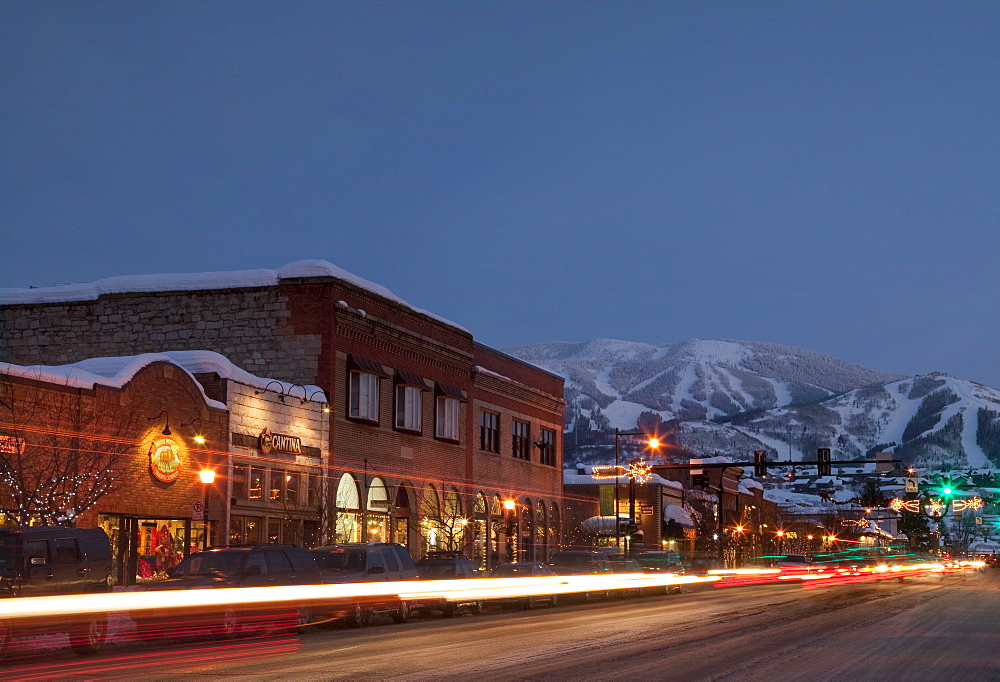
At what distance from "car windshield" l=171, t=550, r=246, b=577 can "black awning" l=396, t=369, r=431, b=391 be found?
25765 millimetres

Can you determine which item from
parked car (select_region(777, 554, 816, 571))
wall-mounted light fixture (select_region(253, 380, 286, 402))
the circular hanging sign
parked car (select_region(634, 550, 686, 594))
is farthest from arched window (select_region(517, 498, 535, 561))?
the circular hanging sign

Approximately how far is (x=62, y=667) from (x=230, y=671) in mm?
2731

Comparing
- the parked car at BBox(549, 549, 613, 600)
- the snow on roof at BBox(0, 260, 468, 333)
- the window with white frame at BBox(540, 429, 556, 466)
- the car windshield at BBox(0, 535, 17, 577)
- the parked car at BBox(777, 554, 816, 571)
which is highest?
A: the snow on roof at BBox(0, 260, 468, 333)

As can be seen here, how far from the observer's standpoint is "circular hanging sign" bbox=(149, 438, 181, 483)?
35.1 meters

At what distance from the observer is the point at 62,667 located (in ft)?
58.8

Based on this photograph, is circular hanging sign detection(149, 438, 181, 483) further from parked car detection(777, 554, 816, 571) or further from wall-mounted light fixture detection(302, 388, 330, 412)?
parked car detection(777, 554, 816, 571)

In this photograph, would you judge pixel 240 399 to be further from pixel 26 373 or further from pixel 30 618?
pixel 30 618

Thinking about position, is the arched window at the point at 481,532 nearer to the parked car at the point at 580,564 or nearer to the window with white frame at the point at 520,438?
the window with white frame at the point at 520,438

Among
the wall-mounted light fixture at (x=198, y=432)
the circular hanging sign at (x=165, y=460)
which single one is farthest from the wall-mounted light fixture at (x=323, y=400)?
the circular hanging sign at (x=165, y=460)

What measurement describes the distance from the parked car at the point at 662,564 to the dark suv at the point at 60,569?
2950 centimetres

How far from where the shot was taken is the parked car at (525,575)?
36531 millimetres

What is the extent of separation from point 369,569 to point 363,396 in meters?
19.5

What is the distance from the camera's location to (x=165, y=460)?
35.7m

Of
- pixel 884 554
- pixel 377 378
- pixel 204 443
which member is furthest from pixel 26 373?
pixel 884 554
